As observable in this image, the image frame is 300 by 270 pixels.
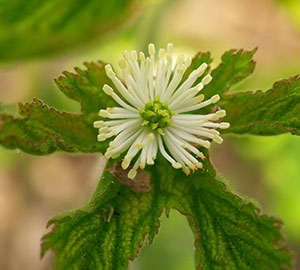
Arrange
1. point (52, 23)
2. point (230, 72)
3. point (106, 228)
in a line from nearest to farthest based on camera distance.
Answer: point (106, 228) → point (230, 72) → point (52, 23)

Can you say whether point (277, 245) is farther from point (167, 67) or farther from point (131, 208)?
point (167, 67)

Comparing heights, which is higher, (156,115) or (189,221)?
(156,115)

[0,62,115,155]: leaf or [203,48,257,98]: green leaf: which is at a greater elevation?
[203,48,257,98]: green leaf

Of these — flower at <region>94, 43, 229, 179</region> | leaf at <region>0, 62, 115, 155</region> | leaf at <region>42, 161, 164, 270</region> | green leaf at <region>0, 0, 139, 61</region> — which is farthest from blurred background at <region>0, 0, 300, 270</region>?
leaf at <region>42, 161, 164, 270</region>

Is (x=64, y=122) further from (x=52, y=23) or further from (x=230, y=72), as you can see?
(x=52, y=23)

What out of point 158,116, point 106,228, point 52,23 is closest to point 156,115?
point 158,116

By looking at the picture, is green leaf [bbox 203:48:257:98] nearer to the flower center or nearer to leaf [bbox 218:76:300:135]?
leaf [bbox 218:76:300:135]

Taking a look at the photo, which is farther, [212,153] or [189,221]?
[212,153]

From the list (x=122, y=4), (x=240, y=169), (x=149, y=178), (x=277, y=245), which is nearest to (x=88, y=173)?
(x=240, y=169)
